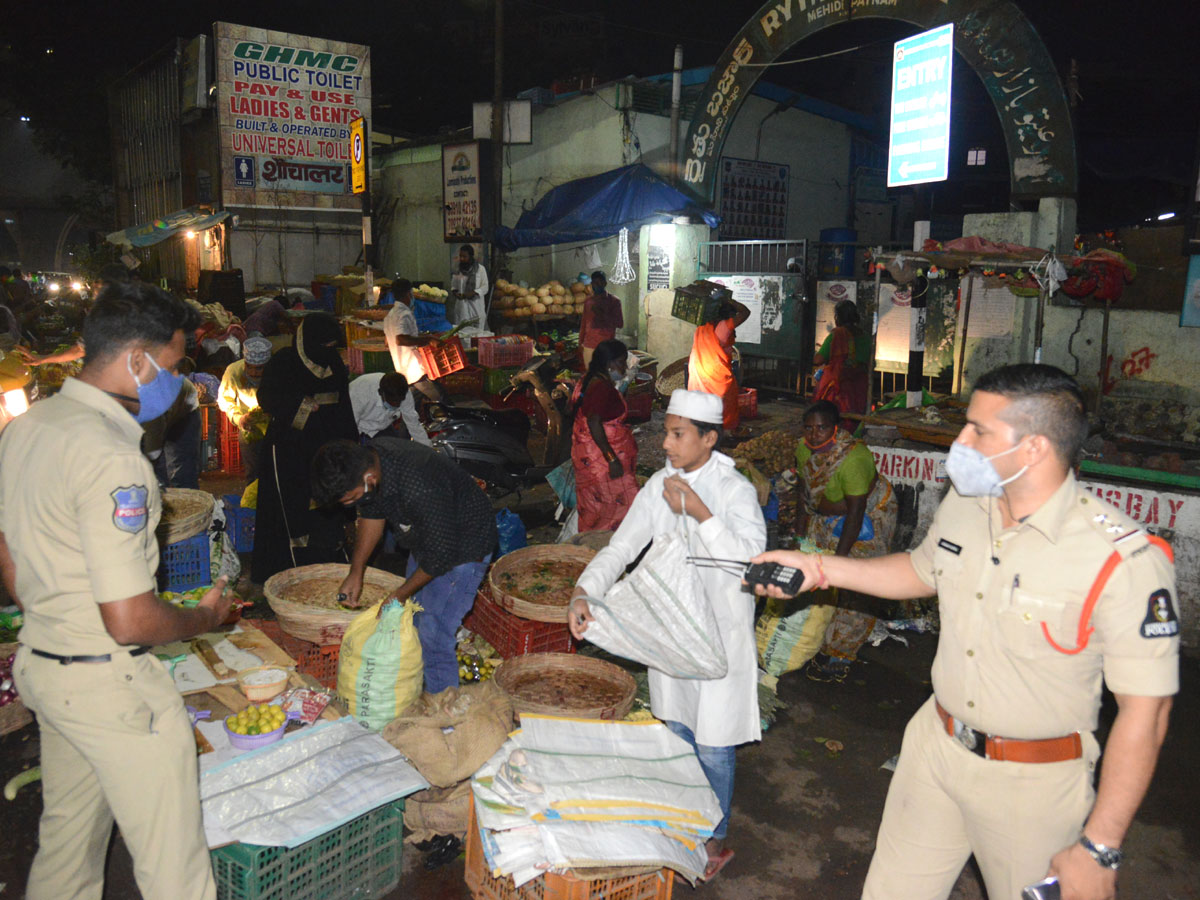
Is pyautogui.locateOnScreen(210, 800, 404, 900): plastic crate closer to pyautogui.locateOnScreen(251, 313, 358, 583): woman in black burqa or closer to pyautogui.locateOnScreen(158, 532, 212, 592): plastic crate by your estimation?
pyautogui.locateOnScreen(251, 313, 358, 583): woman in black burqa

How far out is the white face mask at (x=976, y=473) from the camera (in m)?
2.48

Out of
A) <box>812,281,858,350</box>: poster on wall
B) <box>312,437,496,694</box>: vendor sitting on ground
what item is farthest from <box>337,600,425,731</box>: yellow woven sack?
<box>812,281,858,350</box>: poster on wall

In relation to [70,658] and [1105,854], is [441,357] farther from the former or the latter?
[1105,854]

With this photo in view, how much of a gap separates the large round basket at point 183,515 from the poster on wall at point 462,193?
40.6ft

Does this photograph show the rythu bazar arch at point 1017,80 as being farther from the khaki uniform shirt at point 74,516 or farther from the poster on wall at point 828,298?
the khaki uniform shirt at point 74,516

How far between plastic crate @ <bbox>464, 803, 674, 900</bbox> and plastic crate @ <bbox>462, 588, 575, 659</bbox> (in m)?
1.61

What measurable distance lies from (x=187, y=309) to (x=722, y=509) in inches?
88.8

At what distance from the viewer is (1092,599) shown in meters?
2.30

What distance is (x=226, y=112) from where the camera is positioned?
1870 centimetres

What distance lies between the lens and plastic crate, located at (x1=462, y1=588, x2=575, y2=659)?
205 inches

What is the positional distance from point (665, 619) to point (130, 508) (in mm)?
1959

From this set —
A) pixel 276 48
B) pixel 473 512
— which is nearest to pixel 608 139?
pixel 276 48

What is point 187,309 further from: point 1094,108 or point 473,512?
point 1094,108

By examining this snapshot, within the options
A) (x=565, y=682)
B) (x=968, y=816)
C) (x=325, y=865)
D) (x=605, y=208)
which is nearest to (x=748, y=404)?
(x=605, y=208)
